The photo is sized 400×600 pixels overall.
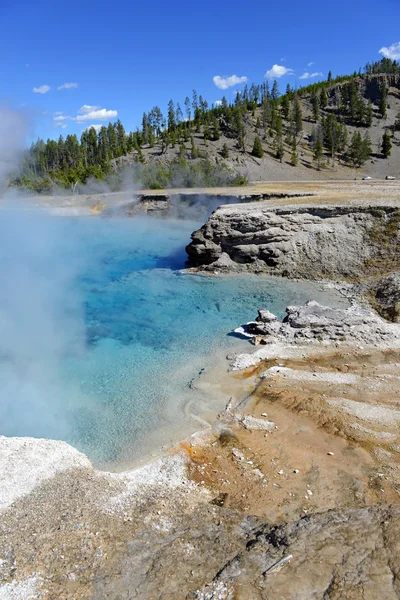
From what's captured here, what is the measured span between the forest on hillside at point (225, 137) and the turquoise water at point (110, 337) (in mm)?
30719

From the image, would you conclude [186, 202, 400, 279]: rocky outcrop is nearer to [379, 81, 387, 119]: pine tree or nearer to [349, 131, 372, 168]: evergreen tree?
[349, 131, 372, 168]: evergreen tree

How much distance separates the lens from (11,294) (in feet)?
56.4

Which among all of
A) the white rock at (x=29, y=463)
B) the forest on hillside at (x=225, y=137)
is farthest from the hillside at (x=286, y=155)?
the white rock at (x=29, y=463)

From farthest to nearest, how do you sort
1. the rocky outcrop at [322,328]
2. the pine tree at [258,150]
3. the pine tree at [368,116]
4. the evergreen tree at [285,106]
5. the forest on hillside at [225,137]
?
the evergreen tree at [285,106] < the pine tree at [368,116] < the pine tree at [258,150] < the forest on hillside at [225,137] < the rocky outcrop at [322,328]

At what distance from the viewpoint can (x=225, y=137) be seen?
8238 centimetres

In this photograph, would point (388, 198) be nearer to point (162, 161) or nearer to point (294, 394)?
point (294, 394)

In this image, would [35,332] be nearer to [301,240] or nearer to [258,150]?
[301,240]

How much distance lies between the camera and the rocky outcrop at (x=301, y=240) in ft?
67.8

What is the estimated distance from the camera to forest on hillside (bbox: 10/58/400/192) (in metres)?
60.5

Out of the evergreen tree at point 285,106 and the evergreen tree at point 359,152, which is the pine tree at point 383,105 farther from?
the evergreen tree at point 359,152

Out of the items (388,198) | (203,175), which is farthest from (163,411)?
(203,175)

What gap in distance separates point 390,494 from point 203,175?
156ft

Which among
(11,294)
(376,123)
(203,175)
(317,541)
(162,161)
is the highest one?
(376,123)

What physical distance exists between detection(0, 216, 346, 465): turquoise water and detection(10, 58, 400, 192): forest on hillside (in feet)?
101
